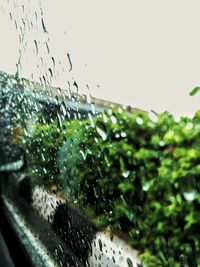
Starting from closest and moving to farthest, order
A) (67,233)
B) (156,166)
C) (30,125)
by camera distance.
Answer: (156,166) < (67,233) < (30,125)

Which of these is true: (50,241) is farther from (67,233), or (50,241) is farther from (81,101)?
(81,101)

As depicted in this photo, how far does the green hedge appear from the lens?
1495 mm

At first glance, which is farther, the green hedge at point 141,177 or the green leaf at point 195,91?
the green hedge at point 141,177

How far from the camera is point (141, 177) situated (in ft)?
5.96

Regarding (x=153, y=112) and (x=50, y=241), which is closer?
(x=153, y=112)

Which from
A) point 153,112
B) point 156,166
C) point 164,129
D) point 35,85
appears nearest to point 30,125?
point 35,85

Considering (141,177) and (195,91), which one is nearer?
(195,91)

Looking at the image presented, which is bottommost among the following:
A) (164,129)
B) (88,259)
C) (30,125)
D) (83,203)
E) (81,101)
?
(88,259)

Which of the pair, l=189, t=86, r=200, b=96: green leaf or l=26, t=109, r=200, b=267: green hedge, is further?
l=26, t=109, r=200, b=267: green hedge

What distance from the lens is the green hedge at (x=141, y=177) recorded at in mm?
1495

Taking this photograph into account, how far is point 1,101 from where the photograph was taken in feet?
11.4

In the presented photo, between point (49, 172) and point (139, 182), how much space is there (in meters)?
0.74

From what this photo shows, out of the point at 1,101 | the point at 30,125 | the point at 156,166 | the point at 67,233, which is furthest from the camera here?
the point at 1,101

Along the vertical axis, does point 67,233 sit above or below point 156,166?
below
